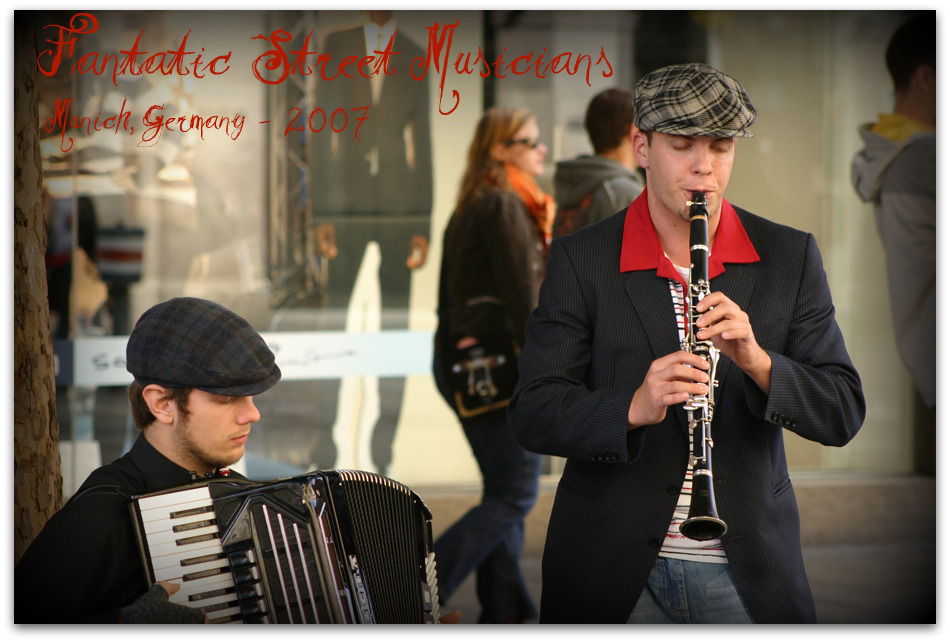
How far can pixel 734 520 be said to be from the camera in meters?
2.31

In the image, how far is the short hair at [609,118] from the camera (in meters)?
4.43

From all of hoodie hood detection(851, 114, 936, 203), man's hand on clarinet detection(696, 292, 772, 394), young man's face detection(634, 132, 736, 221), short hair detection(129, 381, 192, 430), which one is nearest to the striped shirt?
man's hand on clarinet detection(696, 292, 772, 394)

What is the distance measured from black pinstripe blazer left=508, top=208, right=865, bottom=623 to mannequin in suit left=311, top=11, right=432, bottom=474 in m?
2.19

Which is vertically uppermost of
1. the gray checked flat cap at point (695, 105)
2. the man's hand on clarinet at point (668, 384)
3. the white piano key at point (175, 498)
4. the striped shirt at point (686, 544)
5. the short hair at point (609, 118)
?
the short hair at point (609, 118)

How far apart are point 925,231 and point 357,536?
3.24m

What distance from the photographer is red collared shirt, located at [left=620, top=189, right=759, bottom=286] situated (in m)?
2.38

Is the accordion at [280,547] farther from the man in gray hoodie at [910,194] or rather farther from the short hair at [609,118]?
the man in gray hoodie at [910,194]

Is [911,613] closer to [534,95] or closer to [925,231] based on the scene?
[925,231]

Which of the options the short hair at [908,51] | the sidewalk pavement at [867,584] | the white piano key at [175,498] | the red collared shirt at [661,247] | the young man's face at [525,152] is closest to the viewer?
the white piano key at [175,498]

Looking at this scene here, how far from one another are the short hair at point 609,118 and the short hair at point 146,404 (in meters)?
2.55

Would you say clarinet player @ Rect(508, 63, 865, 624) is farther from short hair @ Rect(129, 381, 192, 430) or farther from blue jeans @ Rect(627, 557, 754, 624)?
short hair @ Rect(129, 381, 192, 430)

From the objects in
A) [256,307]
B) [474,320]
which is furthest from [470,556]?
[256,307]

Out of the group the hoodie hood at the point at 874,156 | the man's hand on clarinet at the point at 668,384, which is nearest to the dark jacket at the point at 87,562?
the man's hand on clarinet at the point at 668,384

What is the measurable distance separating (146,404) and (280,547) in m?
0.49
